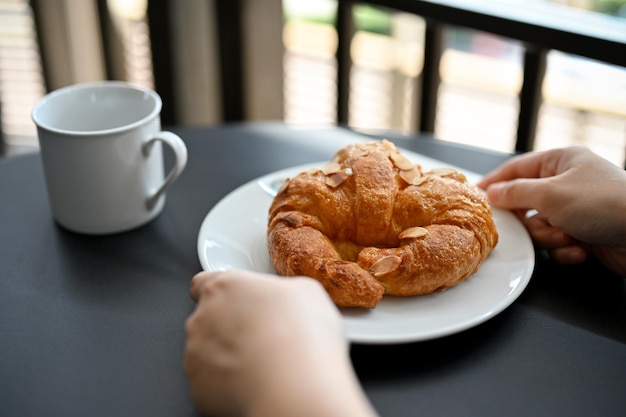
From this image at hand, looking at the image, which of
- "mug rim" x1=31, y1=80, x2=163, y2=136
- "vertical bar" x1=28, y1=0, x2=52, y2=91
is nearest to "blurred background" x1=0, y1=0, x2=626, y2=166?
"vertical bar" x1=28, y1=0, x2=52, y2=91

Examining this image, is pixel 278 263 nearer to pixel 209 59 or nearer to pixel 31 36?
pixel 209 59

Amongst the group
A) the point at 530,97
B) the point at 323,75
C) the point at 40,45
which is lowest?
the point at 323,75

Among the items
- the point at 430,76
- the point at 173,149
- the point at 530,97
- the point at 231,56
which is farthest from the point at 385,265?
the point at 231,56

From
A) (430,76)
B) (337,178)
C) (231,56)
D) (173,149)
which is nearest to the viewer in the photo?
(337,178)

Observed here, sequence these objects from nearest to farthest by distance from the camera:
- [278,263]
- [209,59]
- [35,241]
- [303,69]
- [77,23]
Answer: [278,263], [35,241], [209,59], [77,23], [303,69]

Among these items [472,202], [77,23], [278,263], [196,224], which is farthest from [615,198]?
[77,23]

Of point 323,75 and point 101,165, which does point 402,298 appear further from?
point 323,75

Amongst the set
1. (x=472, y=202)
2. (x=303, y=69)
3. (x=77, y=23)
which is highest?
(x=472, y=202)
